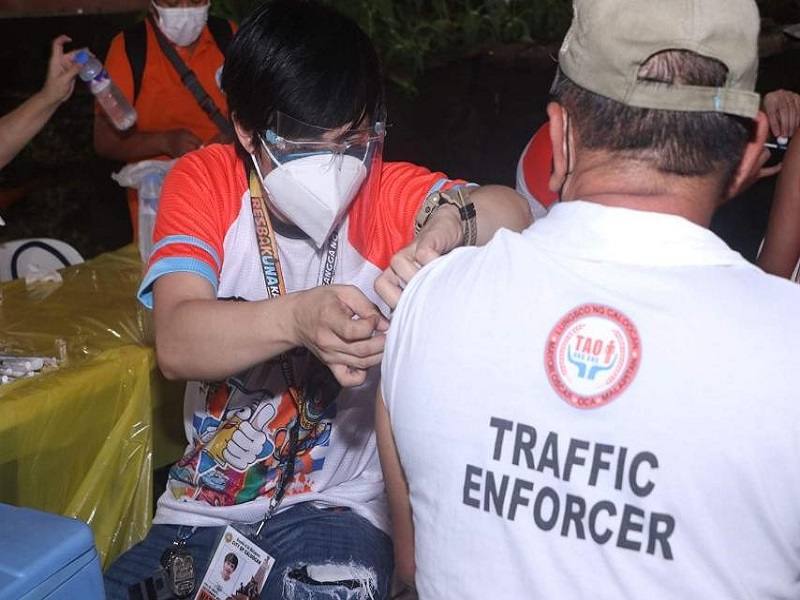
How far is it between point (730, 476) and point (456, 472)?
1.07 ft

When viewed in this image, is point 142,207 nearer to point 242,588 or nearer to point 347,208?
point 347,208

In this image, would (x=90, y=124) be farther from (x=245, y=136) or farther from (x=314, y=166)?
(x=314, y=166)

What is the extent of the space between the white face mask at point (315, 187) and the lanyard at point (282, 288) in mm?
56

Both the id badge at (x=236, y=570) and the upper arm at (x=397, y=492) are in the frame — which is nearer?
the upper arm at (x=397, y=492)

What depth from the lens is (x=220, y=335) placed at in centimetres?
159

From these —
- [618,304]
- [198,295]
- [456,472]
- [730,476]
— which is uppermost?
[618,304]

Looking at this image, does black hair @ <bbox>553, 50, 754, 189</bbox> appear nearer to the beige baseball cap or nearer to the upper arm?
the beige baseball cap

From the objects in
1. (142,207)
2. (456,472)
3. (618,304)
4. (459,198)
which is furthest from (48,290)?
(618,304)

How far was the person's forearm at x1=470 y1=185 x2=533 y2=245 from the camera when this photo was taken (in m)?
1.86

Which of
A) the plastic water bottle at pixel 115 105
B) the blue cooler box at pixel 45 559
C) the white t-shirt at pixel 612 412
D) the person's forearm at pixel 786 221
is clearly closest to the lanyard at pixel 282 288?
the blue cooler box at pixel 45 559

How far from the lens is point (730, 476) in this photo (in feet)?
3.44

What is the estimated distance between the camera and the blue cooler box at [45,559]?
127cm

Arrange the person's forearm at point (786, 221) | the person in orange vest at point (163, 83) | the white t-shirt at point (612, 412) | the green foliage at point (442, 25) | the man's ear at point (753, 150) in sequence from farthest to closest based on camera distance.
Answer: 1. the green foliage at point (442, 25)
2. the person in orange vest at point (163, 83)
3. the person's forearm at point (786, 221)
4. the man's ear at point (753, 150)
5. the white t-shirt at point (612, 412)

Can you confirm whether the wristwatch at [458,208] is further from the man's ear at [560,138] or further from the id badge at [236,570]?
the id badge at [236,570]
